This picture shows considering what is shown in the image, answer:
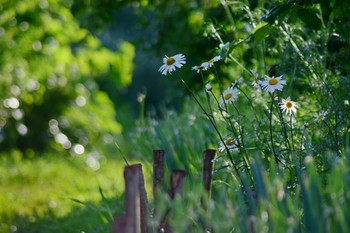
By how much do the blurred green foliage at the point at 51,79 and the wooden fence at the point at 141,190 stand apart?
463 centimetres

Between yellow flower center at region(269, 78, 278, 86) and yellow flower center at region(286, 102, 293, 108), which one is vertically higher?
yellow flower center at region(269, 78, 278, 86)

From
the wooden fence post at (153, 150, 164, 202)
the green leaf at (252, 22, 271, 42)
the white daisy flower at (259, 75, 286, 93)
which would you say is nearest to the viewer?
the wooden fence post at (153, 150, 164, 202)

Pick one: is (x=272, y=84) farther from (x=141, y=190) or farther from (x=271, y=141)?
(x=141, y=190)

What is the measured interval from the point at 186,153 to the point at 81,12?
1624mm

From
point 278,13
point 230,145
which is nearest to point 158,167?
point 230,145

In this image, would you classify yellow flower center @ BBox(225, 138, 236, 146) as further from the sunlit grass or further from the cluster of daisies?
the sunlit grass

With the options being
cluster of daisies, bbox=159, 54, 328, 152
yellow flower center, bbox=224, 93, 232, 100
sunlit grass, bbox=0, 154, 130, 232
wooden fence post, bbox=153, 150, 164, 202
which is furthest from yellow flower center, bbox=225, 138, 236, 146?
sunlit grass, bbox=0, 154, 130, 232

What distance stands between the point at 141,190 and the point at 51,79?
808 cm

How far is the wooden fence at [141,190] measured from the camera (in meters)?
2.30

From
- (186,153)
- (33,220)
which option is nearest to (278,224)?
(186,153)

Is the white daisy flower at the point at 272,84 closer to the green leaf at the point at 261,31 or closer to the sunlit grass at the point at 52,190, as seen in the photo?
the green leaf at the point at 261,31

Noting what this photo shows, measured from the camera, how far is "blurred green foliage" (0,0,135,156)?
8.13 meters

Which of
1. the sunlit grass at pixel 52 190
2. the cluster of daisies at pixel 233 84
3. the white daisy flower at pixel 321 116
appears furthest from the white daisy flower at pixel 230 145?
the sunlit grass at pixel 52 190

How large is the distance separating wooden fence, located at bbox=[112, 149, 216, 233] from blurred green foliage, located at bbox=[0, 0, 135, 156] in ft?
15.2
